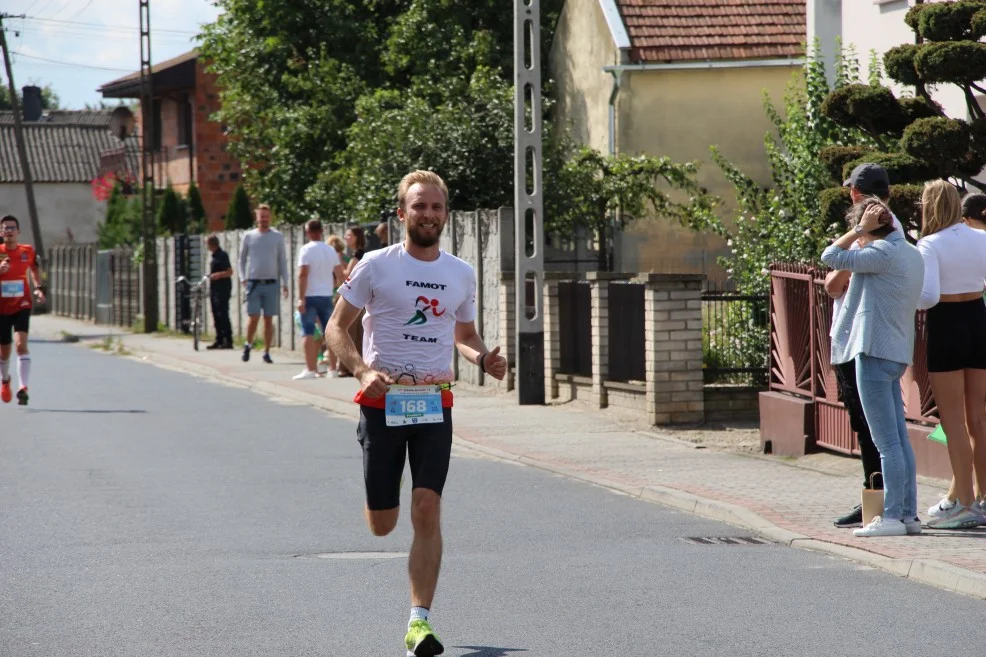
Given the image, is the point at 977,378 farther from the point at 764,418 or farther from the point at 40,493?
the point at 40,493

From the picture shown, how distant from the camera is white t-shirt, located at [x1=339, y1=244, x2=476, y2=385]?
21.1 feet

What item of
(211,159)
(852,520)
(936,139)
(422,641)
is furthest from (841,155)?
(211,159)

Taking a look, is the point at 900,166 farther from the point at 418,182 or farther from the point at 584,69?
the point at 584,69

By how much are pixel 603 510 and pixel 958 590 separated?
3.05 meters

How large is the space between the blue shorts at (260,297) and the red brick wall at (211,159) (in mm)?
26613

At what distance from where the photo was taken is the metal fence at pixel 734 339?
49.6ft

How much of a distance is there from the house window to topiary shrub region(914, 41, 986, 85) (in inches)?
1585

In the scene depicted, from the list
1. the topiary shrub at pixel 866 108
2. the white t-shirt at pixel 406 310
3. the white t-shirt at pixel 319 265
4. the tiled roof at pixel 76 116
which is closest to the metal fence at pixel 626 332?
the topiary shrub at pixel 866 108

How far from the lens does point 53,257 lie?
162ft

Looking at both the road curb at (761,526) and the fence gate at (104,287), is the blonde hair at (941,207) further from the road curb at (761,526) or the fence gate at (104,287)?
the fence gate at (104,287)

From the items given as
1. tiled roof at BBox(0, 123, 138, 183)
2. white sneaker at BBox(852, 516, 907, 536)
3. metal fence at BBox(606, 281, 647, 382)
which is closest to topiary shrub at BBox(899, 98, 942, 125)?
metal fence at BBox(606, 281, 647, 382)

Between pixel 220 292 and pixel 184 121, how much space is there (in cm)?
2522

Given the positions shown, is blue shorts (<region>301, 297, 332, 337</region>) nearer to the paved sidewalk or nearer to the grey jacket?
the paved sidewalk

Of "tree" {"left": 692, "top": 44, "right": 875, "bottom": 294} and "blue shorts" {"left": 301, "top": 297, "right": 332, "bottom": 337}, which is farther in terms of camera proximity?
"blue shorts" {"left": 301, "top": 297, "right": 332, "bottom": 337}
